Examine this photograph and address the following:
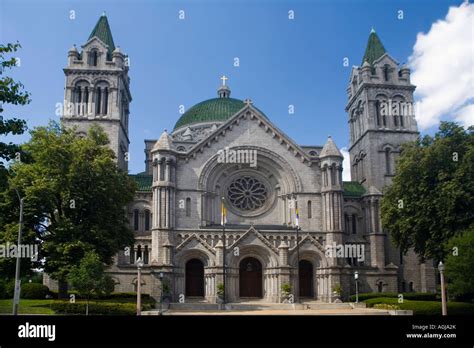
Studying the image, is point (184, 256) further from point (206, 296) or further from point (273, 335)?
point (273, 335)

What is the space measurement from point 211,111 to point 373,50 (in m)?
24.2

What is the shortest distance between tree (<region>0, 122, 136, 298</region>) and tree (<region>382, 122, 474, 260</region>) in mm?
25167

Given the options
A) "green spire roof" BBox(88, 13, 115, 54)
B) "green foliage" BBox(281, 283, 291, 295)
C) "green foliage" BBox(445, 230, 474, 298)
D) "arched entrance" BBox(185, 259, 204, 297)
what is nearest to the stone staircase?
"green foliage" BBox(281, 283, 291, 295)

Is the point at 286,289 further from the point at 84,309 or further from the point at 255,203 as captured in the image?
the point at 84,309

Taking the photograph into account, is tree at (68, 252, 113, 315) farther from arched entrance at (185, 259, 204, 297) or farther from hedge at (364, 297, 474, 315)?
hedge at (364, 297, 474, 315)

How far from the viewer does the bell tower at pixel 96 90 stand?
59031 mm

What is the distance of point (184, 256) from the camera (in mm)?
49188

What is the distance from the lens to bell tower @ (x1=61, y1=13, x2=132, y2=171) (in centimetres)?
5903

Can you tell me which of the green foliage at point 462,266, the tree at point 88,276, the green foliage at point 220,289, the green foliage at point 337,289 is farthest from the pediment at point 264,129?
the tree at point 88,276

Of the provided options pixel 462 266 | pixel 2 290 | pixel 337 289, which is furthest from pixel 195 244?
pixel 462 266

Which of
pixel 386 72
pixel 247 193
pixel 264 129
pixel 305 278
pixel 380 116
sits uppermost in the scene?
pixel 386 72

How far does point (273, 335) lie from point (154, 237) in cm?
4202

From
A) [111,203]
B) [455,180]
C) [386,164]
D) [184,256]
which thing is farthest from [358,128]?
[111,203]

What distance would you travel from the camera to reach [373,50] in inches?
2653
